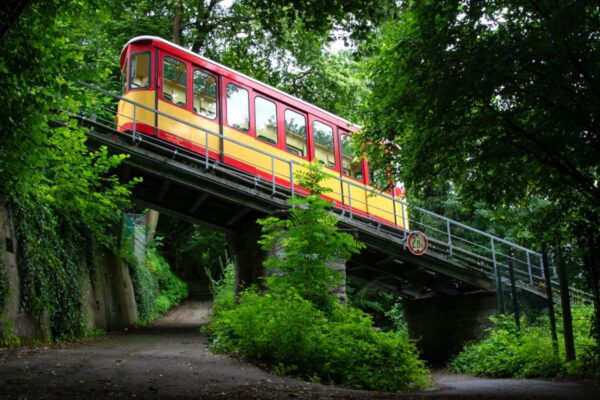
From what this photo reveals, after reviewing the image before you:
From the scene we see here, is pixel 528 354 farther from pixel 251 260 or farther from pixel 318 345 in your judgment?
pixel 251 260

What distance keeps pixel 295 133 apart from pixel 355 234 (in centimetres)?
337

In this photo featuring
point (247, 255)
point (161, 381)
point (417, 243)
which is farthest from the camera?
point (417, 243)

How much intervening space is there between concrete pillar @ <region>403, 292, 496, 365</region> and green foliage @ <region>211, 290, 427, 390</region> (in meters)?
6.96

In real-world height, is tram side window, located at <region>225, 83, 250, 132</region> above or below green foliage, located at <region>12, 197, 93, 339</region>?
above

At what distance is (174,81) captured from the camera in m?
12.4

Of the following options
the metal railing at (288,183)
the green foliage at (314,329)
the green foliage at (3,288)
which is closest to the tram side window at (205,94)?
the metal railing at (288,183)

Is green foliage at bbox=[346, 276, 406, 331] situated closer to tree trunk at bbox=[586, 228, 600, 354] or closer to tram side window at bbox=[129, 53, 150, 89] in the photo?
tram side window at bbox=[129, 53, 150, 89]

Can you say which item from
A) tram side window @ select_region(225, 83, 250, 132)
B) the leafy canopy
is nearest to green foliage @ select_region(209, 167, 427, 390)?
the leafy canopy

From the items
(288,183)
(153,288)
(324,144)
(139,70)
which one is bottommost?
(153,288)

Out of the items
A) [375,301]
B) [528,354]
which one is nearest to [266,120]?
[528,354]

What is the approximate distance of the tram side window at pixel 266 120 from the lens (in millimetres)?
13531

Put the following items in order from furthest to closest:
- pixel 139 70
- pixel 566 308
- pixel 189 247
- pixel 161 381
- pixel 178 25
A: pixel 189 247
pixel 178 25
pixel 139 70
pixel 566 308
pixel 161 381

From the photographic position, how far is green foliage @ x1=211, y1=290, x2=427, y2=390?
7.94 m

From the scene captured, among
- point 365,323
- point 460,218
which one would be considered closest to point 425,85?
point 365,323
